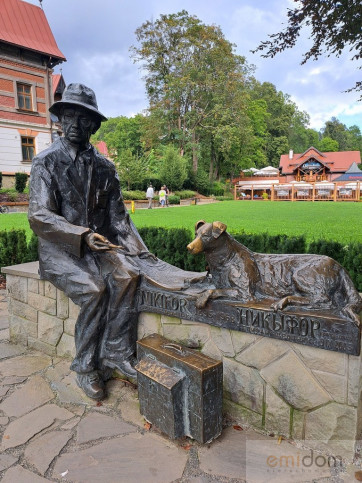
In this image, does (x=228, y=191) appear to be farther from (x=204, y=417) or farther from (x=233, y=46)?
(x=204, y=417)

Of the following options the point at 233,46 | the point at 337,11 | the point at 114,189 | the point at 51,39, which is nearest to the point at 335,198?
the point at 233,46

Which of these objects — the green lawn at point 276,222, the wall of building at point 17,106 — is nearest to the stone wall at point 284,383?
the green lawn at point 276,222

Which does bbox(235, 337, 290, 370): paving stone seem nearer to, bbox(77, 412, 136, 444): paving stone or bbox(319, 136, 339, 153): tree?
bbox(77, 412, 136, 444): paving stone

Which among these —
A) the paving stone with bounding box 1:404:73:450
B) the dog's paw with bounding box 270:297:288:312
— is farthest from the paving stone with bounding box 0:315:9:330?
the dog's paw with bounding box 270:297:288:312

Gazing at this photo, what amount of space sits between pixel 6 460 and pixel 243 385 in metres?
1.51

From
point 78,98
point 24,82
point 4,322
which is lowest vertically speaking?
point 4,322

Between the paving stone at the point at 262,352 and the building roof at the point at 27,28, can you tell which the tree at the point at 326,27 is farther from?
the building roof at the point at 27,28

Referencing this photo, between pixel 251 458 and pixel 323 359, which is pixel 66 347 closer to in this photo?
pixel 251 458

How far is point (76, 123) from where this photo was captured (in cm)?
295

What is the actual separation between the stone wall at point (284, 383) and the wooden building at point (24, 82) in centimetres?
2197

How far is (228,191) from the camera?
41.0 metres

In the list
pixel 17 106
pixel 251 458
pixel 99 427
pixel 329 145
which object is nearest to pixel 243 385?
pixel 251 458

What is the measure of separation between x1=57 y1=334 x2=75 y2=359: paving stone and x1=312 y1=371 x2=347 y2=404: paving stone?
214 centimetres

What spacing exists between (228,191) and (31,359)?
38.9 meters
